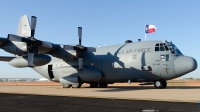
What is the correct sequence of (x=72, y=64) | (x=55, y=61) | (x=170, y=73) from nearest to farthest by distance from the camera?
(x=170, y=73)
(x=72, y=64)
(x=55, y=61)

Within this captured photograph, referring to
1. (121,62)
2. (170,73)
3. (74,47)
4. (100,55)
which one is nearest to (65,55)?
(74,47)

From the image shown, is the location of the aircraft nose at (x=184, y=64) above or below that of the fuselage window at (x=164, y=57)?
below

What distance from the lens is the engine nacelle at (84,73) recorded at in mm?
25906

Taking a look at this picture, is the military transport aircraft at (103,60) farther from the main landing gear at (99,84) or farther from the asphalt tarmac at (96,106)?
the asphalt tarmac at (96,106)

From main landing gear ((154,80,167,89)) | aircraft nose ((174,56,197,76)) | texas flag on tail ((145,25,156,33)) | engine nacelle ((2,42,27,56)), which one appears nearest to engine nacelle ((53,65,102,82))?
engine nacelle ((2,42,27,56))

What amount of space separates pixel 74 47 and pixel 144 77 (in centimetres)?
865

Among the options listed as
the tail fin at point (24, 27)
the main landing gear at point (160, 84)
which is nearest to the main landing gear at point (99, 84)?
the main landing gear at point (160, 84)

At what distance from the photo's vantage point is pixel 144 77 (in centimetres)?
2384

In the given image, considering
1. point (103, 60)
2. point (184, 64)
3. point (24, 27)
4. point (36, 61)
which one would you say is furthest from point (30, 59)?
point (184, 64)

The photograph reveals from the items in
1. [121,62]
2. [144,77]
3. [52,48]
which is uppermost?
[52,48]

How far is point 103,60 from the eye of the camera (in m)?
26.6

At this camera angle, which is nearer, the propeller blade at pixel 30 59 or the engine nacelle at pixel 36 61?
the propeller blade at pixel 30 59

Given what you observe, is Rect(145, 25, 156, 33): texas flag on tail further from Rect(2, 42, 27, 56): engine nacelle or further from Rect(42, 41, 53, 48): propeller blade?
Rect(2, 42, 27, 56): engine nacelle

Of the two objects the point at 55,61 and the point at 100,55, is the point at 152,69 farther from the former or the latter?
the point at 55,61
